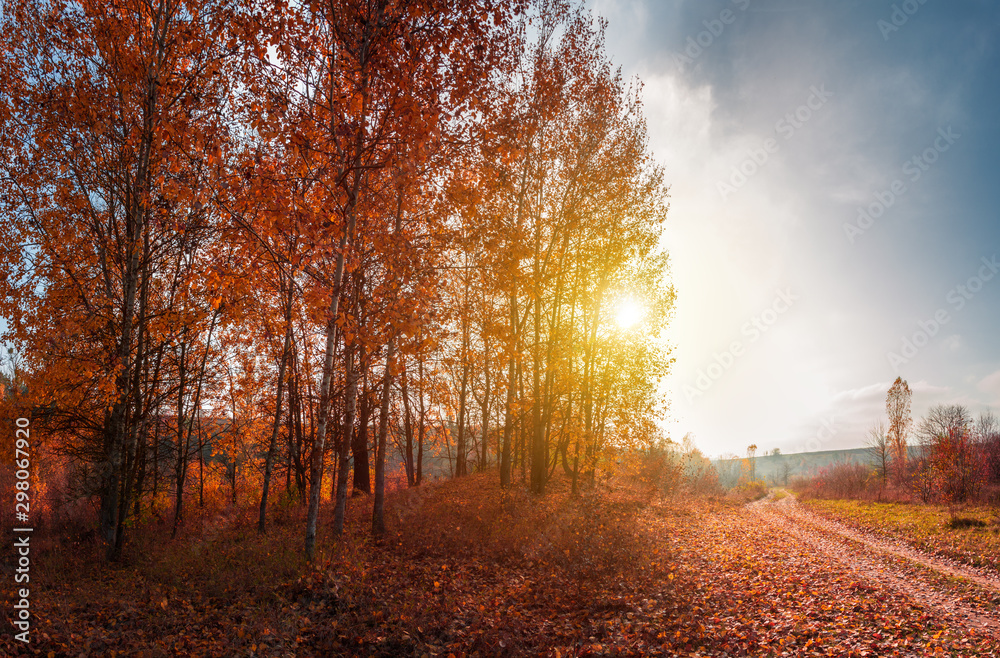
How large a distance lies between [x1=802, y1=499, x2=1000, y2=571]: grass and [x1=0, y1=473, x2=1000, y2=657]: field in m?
1.79

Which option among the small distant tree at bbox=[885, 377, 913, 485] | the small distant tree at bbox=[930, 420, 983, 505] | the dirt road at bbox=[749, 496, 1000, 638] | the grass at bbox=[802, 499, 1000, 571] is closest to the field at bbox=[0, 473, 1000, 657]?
the dirt road at bbox=[749, 496, 1000, 638]

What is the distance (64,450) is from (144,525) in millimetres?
5518

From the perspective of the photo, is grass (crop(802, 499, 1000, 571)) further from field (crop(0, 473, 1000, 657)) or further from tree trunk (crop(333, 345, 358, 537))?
tree trunk (crop(333, 345, 358, 537))

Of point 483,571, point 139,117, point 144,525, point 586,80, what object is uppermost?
point 586,80

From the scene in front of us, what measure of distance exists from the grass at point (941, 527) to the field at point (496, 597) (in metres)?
1.79

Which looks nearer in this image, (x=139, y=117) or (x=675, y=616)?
(x=675, y=616)

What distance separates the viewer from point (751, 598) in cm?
802

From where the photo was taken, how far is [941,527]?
53.2 ft

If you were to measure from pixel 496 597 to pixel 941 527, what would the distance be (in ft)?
62.2

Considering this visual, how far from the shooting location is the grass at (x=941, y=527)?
12.6m

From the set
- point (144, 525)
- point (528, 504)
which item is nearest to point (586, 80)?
point (528, 504)

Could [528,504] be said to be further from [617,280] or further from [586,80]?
[586,80]

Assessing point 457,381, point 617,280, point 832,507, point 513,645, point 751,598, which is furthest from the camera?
point 832,507

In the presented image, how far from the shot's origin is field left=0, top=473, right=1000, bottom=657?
5605 millimetres
